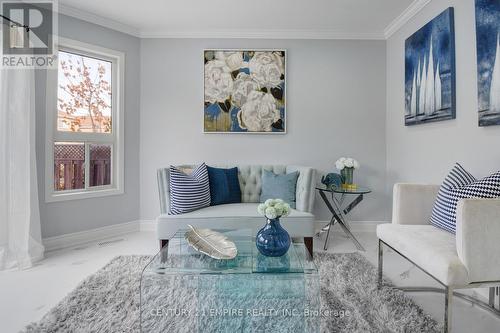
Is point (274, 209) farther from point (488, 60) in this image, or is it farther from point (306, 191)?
point (488, 60)

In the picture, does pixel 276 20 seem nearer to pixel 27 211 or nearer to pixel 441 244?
pixel 441 244

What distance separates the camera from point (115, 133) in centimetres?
348

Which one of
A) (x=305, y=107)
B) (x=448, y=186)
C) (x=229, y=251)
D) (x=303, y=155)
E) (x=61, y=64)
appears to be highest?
(x=61, y=64)

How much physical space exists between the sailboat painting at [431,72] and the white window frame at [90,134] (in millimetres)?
3371

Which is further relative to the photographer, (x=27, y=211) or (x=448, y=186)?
(x=27, y=211)

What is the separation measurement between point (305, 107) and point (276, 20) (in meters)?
1.10

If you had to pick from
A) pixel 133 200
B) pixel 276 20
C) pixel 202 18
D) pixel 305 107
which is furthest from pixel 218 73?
pixel 133 200

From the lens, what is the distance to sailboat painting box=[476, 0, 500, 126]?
1.88 metres

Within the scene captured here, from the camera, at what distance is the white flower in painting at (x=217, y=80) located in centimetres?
357

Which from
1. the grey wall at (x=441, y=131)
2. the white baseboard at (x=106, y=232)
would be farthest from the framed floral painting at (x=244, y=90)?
the white baseboard at (x=106, y=232)

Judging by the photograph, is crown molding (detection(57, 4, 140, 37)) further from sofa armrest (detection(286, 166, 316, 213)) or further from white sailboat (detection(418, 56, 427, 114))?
white sailboat (detection(418, 56, 427, 114))

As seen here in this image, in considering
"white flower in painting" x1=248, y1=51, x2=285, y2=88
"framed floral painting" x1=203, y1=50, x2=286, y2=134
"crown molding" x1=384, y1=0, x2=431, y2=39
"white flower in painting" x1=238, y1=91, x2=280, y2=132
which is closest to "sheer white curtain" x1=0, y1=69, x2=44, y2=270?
"framed floral painting" x1=203, y1=50, x2=286, y2=134

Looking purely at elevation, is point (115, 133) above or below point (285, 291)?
above

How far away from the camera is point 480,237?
4.64 feet
